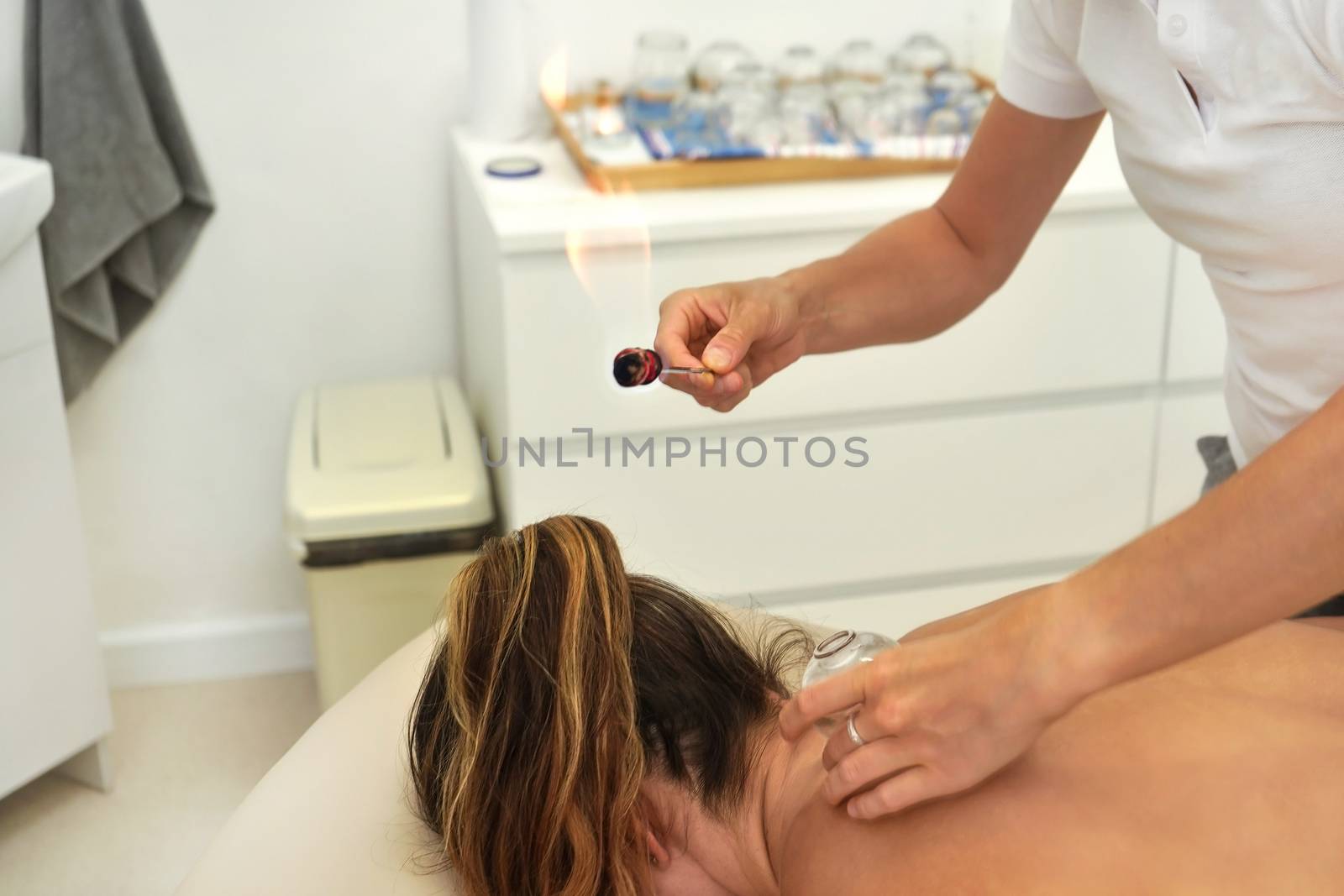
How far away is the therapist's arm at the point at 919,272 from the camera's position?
123 cm

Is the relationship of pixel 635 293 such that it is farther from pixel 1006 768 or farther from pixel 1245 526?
pixel 1245 526

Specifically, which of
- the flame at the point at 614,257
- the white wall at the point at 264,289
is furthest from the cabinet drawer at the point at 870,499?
the white wall at the point at 264,289

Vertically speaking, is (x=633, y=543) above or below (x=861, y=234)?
below

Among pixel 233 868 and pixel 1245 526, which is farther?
pixel 233 868

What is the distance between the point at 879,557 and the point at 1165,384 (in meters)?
0.53

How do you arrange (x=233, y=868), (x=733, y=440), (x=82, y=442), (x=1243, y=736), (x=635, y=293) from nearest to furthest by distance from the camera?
1. (x=1243, y=736)
2. (x=233, y=868)
3. (x=635, y=293)
4. (x=733, y=440)
5. (x=82, y=442)

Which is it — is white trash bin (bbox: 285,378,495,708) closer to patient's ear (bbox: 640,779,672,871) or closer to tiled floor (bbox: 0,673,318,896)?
tiled floor (bbox: 0,673,318,896)

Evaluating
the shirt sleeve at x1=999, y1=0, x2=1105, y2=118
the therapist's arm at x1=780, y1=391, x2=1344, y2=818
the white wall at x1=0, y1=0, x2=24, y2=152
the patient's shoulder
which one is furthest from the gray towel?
the therapist's arm at x1=780, y1=391, x2=1344, y2=818

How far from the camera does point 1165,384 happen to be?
2201 mm

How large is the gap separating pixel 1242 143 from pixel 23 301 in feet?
5.27

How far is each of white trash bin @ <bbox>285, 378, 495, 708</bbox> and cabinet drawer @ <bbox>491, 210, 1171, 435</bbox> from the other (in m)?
0.21

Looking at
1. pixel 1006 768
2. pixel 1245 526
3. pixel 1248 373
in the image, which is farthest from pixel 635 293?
pixel 1245 526

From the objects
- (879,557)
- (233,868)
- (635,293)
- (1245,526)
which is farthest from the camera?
(879,557)

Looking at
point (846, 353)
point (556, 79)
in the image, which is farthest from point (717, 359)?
point (556, 79)
